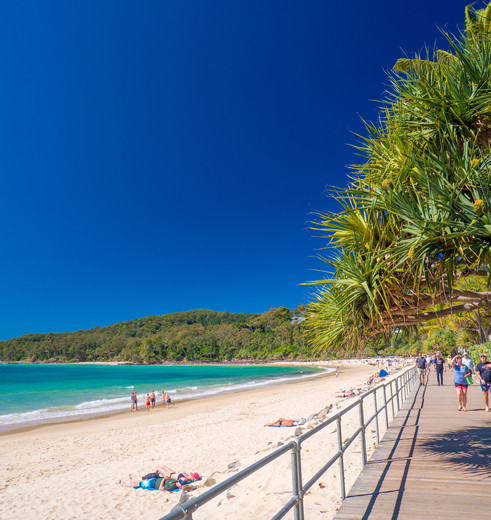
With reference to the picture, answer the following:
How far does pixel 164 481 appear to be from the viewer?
759cm

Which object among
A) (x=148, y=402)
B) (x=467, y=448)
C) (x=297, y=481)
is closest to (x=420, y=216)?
(x=297, y=481)

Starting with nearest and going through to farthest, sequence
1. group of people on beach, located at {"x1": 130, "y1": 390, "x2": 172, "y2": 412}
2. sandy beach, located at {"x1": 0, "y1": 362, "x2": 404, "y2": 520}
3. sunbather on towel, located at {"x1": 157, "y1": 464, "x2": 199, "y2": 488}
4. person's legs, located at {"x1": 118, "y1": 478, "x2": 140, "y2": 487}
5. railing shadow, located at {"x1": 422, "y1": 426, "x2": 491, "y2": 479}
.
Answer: railing shadow, located at {"x1": 422, "y1": 426, "x2": 491, "y2": 479} → sandy beach, located at {"x1": 0, "y1": 362, "x2": 404, "y2": 520} → sunbather on towel, located at {"x1": 157, "y1": 464, "x2": 199, "y2": 488} → person's legs, located at {"x1": 118, "y1": 478, "x2": 140, "y2": 487} → group of people on beach, located at {"x1": 130, "y1": 390, "x2": 172, "y2": 412}

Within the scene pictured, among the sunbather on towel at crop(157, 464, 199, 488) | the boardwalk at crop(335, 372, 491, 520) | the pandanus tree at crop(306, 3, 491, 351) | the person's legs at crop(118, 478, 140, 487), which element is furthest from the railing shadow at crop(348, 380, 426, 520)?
the person's legs at crop(118, 478, 140, 487)

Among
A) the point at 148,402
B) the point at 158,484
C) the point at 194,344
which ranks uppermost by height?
the point at 158,484

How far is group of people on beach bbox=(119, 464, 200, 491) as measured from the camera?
747cm

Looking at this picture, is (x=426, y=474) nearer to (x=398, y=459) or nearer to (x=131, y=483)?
(x=398, y=459)

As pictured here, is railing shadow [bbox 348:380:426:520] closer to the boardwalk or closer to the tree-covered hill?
the boardwalk

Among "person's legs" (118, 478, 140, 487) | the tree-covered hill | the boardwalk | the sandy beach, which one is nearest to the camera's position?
the boardwalk

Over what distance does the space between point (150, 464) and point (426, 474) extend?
24.2 ft

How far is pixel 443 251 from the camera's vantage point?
4055mm

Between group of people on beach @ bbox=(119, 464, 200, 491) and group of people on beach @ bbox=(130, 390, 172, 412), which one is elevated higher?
group of people on beach @ bbox=(119, 464, 200, 491)

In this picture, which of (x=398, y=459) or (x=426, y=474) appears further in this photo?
(x=398, y=459)

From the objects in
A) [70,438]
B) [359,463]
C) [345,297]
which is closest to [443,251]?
[345,297]

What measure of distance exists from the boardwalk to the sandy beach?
574 millimetres
